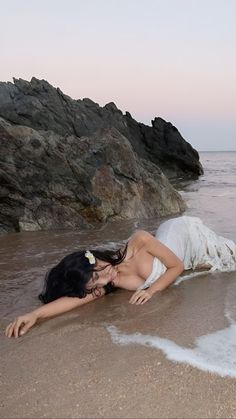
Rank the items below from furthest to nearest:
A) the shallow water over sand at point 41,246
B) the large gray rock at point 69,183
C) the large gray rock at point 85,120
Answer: the large gray rock at point 85,120 < the large gray rock at point 69,183 < the shallow water over sand at point 41,246

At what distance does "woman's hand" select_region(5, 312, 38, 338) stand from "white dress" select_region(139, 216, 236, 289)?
1530 mm

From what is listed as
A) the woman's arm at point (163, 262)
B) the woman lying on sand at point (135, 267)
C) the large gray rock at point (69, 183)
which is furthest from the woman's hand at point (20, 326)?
the large gray rock at point (69, 183)

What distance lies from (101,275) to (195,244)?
129 centimetres

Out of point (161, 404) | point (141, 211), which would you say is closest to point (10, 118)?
point (141, 211)

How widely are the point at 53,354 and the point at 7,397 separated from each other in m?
0.46

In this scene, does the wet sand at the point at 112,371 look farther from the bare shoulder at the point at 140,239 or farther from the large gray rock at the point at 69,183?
the large gray rock at the point at 69,183

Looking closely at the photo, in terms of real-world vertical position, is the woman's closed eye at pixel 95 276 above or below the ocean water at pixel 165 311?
above

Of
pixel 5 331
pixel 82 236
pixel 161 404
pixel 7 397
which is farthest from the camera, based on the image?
pixel 82 236

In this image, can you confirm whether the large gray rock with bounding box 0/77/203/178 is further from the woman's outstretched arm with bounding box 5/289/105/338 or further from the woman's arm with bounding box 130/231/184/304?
the woman's outstretched arm with bounding box 5/289/105/338

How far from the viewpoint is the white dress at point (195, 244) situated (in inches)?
168

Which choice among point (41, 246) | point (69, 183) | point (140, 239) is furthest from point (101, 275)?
point (69, 183)

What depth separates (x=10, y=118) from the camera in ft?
66.4

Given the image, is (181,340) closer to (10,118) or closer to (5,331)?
(5,331)

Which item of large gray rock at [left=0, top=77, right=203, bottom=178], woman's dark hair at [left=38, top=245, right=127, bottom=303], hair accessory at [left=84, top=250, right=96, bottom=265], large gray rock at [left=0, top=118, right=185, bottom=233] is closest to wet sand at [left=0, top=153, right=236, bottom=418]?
woman's dark hair at [left=38, top=245, right=127, bottom=303]
